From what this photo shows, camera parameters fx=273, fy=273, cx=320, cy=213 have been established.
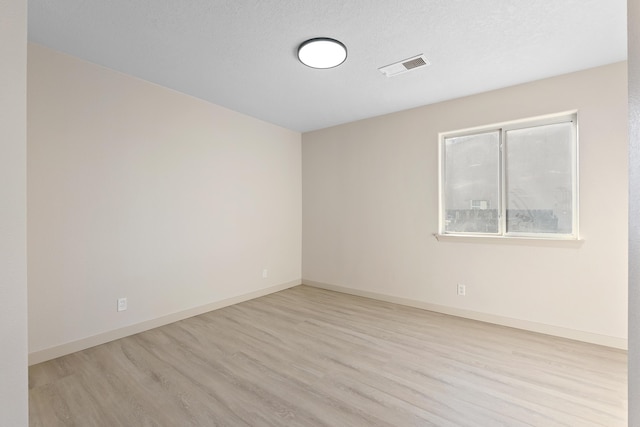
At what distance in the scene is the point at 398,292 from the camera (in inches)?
148

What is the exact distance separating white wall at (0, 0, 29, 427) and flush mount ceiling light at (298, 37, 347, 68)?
5.62 ft

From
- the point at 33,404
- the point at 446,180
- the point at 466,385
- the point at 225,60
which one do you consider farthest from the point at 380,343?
the point at 225,60

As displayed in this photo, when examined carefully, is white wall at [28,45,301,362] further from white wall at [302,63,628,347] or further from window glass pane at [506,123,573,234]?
window glass pane at [506,123,573,234]

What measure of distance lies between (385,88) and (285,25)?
1436 millimetres

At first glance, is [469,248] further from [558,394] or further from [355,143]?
[355,143]

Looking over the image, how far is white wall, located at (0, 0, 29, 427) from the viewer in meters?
0.88

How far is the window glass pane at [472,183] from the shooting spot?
3.22 metres

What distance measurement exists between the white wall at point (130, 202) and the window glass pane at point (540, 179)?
3.25m

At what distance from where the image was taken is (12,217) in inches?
35.6

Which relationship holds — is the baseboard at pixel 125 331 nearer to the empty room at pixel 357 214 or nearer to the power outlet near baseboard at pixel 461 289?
the empty room at pixel 357 214

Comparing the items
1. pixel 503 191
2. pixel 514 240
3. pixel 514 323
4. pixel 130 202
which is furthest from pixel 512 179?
pixel 130 202

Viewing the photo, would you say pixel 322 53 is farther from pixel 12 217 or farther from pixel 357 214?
pixel 357 214

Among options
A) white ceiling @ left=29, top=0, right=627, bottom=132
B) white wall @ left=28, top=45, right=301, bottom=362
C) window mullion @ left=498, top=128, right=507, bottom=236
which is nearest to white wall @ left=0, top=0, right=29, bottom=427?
white ceiling @ left=29, top=0, right=627, bottom=132

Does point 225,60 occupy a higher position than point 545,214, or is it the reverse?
point 225,60
